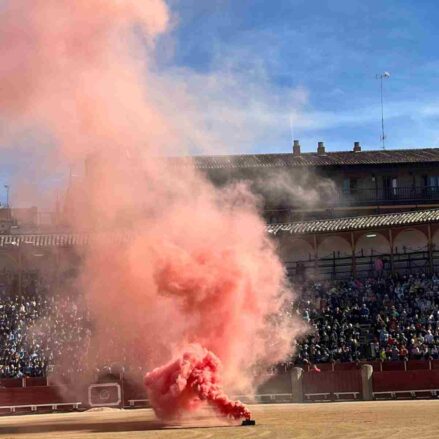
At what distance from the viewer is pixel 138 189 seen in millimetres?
31562

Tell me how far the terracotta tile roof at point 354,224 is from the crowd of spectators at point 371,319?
3173 mm

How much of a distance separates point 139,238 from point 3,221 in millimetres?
23328

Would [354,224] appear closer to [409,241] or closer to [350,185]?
[409,241]

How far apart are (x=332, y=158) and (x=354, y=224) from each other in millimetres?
13291

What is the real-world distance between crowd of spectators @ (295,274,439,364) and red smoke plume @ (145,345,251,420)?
1310 cm

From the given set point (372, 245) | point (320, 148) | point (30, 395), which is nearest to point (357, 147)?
point (320, 148)

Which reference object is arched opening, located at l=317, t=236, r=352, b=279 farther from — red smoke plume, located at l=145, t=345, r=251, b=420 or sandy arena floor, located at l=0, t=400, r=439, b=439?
red smoke plume, located at l=145, t=345, r=251, b=420

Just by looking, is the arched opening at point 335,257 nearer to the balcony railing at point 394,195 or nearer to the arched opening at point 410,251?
the arched opening at point 410,251

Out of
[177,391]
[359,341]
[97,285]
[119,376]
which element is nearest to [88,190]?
[97,285]

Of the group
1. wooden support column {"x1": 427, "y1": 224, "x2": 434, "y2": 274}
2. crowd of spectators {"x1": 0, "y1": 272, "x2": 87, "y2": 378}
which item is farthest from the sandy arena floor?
wooden support column {"x1": 427, "y1": 224, "x2": 434, "y2": 274}

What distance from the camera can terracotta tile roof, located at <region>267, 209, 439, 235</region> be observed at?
44.9 m

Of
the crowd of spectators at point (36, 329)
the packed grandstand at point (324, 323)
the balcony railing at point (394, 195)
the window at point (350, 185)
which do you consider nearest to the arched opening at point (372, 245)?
the packed grandstand at point (324, 323)

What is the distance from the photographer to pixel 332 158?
58719mm

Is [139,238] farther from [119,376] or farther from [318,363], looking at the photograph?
[318,363]
